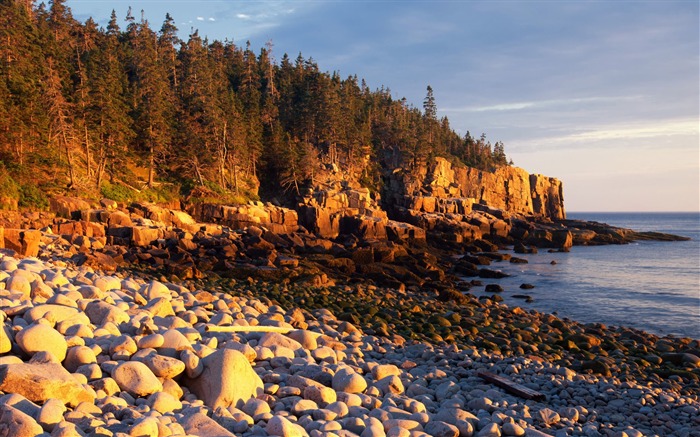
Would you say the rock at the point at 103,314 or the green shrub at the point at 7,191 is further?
the green shrub at the point at 7,191

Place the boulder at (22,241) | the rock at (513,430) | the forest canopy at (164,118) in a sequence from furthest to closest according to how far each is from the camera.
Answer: the forest canopy at (164,118), the boulder at (22,241), the rock at (513,430)

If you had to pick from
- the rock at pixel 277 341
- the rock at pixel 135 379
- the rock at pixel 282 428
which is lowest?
the rock at pixel 277 341

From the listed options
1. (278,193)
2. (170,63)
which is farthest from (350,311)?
(170,63)

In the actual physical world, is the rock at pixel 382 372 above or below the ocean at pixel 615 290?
above

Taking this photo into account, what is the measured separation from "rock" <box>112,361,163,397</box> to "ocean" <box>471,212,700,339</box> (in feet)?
53.9

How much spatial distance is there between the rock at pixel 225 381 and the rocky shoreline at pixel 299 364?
0.01m

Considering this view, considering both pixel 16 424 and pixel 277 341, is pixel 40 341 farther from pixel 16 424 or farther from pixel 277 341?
pixel 277 341

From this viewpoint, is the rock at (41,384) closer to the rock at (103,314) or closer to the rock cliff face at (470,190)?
the rock at (103,314)

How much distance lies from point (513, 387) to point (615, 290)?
66.8 feet

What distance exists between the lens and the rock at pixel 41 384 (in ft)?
13.5

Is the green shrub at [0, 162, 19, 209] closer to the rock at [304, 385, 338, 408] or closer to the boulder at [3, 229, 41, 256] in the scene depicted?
the boulder at [3, 229, 41, 256]

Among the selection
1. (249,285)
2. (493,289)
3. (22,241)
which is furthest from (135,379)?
(493,289)

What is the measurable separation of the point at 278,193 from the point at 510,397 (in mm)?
48564

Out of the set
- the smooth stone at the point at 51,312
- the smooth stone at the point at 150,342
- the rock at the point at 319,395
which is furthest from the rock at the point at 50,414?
the smooth stone at the point at 51,312
